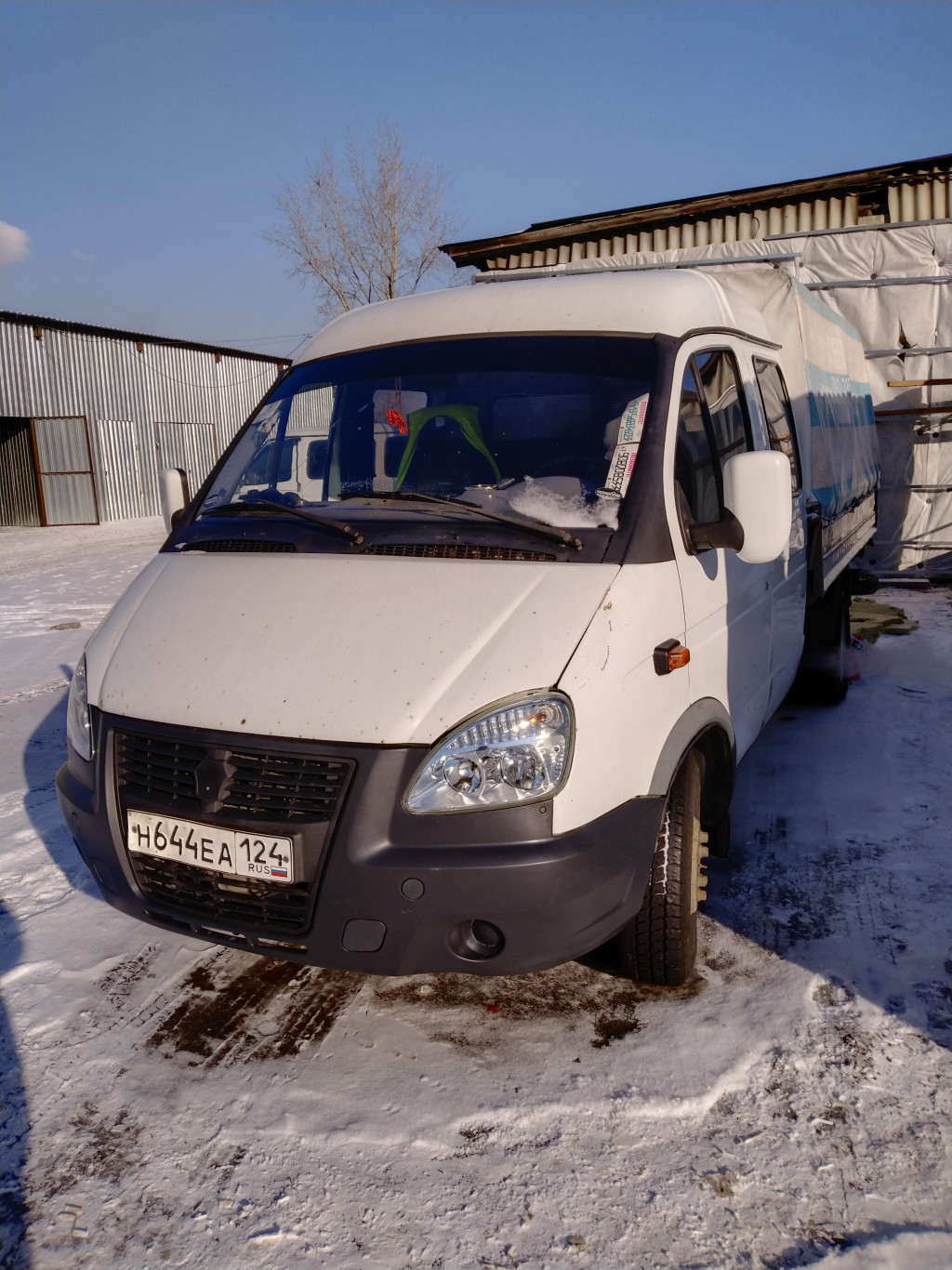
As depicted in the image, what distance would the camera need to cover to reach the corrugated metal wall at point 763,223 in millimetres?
11930

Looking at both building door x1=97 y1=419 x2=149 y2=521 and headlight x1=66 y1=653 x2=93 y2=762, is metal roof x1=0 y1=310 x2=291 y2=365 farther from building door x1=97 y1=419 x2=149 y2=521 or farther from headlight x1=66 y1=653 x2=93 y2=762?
headlight x1=66 y1=653 x2=93 y2=762

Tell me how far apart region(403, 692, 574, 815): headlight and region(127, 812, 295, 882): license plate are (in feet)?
1.25

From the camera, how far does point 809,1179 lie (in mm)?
2285

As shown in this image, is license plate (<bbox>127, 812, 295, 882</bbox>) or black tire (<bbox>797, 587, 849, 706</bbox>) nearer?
license plate (<bbox>127, 812, 295, 882</bbox>)

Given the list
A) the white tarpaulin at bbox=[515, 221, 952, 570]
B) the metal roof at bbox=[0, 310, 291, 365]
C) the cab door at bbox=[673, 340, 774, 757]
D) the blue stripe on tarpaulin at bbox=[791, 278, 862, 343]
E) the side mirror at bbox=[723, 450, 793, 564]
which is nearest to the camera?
the side mirror at bbox=[723, 450, 793, 564]

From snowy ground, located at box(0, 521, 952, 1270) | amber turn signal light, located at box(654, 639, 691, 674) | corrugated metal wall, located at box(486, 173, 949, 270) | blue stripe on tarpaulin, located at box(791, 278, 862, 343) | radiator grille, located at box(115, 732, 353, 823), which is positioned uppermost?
corrugated metal wall, located at box(486, 173, 949, 270)

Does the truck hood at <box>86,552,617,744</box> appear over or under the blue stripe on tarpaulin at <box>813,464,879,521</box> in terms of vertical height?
under

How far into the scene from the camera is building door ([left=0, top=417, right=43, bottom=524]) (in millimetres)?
24156

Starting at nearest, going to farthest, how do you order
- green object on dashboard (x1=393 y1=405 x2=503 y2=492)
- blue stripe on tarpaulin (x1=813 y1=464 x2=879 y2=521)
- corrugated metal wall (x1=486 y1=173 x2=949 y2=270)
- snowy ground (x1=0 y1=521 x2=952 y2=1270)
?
1. snowy ground (x1=0 y1=521 x2=952 y2=1270)
2. green object on dashboard (x1=393 y1=405 x2=503 y2=492)
3. blue stripe on tarpaulin (x1=813 y1=464 x2=879 y2=521)
4. corrugated metal wall (x1=486 y1=173 x2=949 y2=270)

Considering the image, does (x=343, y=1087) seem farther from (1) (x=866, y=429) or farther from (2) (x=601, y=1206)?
(1) (x=866, y=429)

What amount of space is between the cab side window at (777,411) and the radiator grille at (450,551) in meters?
1.75

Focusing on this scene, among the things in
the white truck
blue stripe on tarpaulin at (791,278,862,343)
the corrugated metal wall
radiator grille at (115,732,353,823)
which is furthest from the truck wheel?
the corrugated metal wall

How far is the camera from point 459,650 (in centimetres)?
256

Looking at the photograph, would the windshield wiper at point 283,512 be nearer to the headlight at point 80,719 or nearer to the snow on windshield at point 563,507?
the snow on windshield at point 563,507
